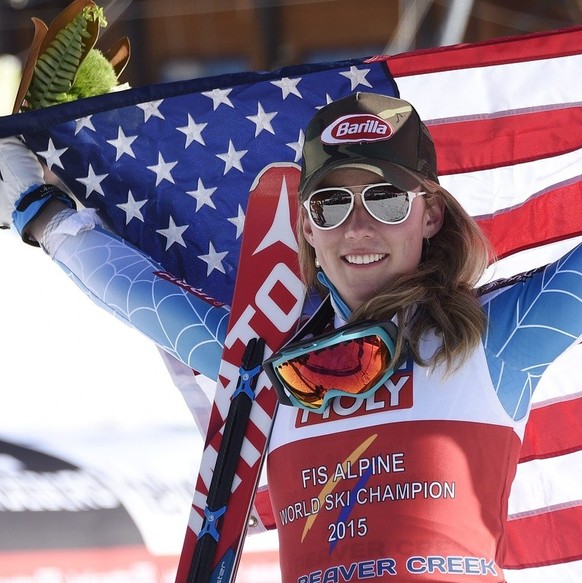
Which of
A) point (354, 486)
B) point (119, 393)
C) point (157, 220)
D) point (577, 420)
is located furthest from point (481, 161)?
point (119, 393)

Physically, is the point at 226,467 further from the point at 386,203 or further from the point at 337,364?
the point at 386,203

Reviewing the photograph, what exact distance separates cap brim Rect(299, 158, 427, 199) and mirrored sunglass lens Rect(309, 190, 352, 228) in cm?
4

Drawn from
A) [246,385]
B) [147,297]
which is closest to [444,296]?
[246,385]

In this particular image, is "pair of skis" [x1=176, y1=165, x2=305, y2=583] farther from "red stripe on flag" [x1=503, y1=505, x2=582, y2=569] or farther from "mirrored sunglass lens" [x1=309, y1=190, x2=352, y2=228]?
"red stripe on flag" [x1=503, y1=505, x2=582, y2=569]

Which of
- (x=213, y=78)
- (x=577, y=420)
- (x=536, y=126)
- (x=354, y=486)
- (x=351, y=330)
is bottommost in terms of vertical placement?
(x=354, y=486)

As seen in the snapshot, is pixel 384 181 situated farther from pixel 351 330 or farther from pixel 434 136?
pixel 434 136

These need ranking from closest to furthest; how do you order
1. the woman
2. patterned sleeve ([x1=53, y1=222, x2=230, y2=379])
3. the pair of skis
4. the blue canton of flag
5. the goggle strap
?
the woman
the goggle strap
the pair of skis
patterned sleeve ([x1=53, y1=222, x2=230, y2=379])
the blue canton of flag

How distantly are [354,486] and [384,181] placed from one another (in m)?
0.59

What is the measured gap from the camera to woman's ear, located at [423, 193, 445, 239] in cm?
218

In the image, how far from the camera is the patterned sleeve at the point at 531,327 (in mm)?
1999

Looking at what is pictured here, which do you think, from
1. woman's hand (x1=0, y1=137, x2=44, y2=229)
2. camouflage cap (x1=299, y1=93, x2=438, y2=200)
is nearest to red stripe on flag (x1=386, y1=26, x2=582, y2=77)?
camouflage cap (x1=299, y1=93, x2=438, y2=200)

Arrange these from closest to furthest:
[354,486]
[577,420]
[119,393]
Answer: [354,486]
[577,420]
[119,393]

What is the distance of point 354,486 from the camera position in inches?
79.5

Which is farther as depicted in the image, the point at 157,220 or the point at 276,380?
the point at 157,220
